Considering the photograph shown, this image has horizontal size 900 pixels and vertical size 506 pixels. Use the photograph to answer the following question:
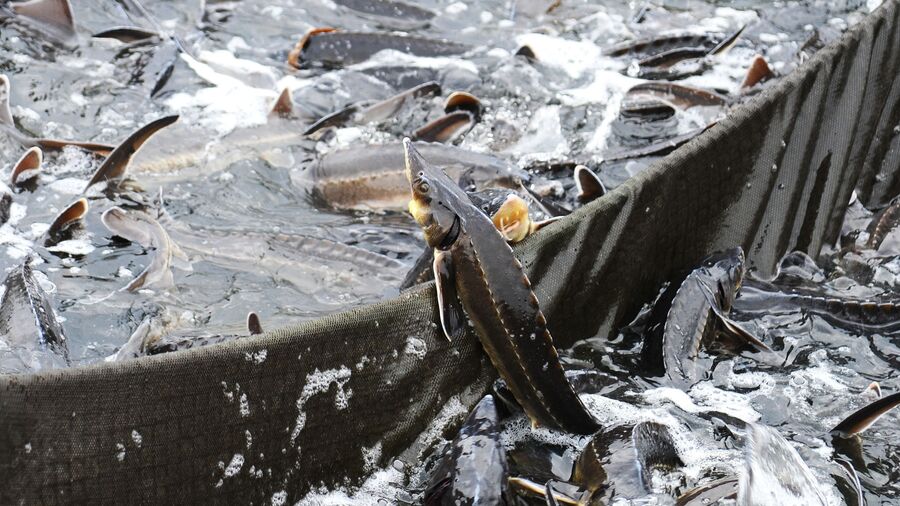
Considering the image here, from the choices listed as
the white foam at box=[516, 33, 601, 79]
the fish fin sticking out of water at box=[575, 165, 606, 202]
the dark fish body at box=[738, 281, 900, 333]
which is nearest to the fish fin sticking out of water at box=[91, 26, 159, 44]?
the white foam at box=[516, 33, 601, 79]

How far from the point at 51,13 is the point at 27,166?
1.70 metres

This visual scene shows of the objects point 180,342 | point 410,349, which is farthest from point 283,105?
point 410,349

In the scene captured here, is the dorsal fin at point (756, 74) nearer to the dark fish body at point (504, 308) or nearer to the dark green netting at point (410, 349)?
the dark green netting at point (410, 349)

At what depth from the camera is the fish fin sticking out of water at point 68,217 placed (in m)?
3.62

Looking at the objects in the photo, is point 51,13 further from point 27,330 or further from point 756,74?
point 756,74

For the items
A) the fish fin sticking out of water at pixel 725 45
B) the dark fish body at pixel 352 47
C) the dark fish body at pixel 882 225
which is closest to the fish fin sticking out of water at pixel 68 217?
the dark fish body at pixel 352 47

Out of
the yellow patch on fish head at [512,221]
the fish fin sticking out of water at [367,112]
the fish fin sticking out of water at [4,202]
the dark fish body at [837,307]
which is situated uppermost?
the yellow patch on fish head at [512,221]

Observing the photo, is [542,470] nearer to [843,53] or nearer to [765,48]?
[843,53]

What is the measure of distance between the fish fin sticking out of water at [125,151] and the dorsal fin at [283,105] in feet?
2.48

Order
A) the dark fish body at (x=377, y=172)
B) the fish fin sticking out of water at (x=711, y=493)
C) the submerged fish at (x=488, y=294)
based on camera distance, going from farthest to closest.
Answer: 1. the dark fish body at (x=377, y=172)
2. the submerged fish at (x=488, y=294)
3. the fish fin sticking out of water at (x=711, y=493)

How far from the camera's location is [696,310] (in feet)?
9.71

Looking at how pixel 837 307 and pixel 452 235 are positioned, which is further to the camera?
pixel 837 307

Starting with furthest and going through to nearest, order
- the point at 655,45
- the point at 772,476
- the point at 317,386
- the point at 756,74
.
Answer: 1. the point at 655,45
2. the point at 756,74
3. the point at 317,386
4. the point at 772,476

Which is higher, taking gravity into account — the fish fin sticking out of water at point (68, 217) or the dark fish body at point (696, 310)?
the dark fish body at point (696, 310)
